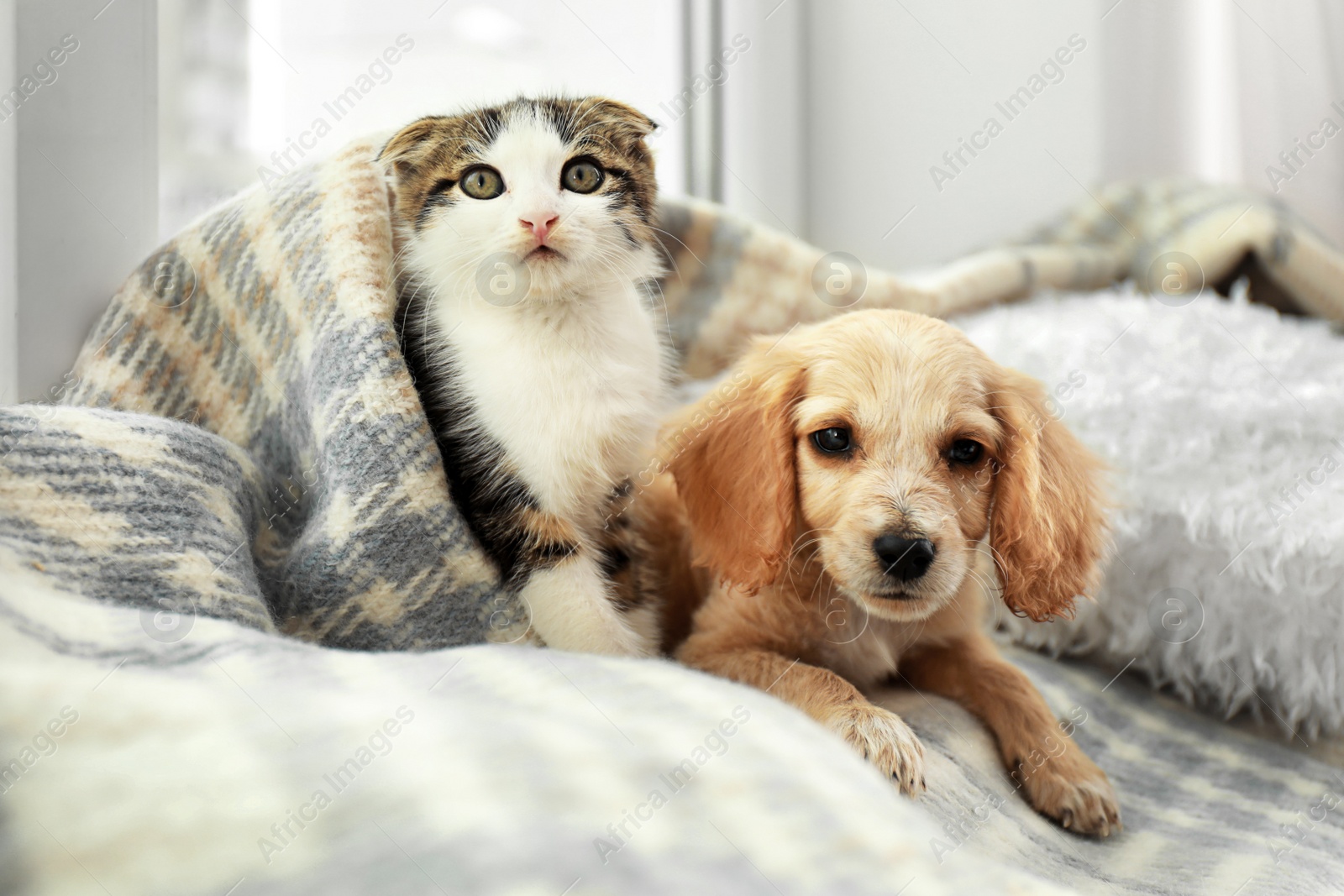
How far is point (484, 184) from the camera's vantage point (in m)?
0.83

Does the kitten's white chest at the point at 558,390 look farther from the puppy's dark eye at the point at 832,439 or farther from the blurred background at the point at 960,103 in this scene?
the blurred background at the point at 960,103

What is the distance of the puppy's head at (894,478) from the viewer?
81 cm

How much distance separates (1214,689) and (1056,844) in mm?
513

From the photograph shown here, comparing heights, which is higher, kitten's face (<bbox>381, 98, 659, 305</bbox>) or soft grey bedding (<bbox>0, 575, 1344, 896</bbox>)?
kitten's face (<bbox>381, 98, 659, 305</bbox>)

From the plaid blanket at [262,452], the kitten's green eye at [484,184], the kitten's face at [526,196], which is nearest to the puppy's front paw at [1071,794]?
the plaid blanket at [262,452]

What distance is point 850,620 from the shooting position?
94cm

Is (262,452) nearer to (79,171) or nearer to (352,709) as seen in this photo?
(79,171)

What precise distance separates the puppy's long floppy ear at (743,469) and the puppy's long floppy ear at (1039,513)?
204mm

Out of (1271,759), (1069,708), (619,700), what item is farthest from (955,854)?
(1271,759)

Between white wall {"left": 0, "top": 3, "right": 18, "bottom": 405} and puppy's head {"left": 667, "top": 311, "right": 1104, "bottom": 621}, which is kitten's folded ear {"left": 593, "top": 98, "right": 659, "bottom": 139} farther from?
white wall {"left": 0, "top": 3, "right": 18, "bottom": 405}

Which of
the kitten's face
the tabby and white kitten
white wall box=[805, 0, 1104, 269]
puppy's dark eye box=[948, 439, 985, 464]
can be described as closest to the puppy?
puppy's dark eye box=[948, 439, 985, 464]

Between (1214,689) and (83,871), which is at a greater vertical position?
(83,871)

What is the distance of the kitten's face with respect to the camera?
2.61ft

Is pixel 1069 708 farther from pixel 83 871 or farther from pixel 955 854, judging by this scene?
pixel 83 871
